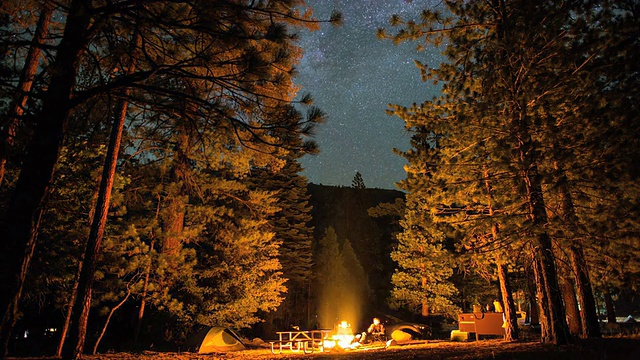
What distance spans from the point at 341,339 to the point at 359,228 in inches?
1805

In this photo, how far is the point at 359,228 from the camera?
58.9 metres

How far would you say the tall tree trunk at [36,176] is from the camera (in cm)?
457

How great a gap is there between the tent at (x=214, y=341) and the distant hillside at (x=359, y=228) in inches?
1256

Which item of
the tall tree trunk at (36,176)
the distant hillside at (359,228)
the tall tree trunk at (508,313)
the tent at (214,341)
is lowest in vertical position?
the tent at (214,341)

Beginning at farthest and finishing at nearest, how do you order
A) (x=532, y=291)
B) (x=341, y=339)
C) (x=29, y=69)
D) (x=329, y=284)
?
1. (x=329, y=284)
2. (x=532, y=291)
3. (x=341, y=339)
4. (x=29, y=69)

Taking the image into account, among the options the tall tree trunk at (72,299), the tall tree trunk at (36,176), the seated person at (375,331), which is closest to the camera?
the tall tree trunk at (36,176)

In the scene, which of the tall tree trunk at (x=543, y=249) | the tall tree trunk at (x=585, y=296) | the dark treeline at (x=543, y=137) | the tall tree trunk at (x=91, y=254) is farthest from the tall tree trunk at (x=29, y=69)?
the tall tree trunk at (x=585, y=296)

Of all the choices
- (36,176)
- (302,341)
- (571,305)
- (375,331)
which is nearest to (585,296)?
(571,305)

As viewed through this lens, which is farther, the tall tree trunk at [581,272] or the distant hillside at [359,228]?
the distant hillside at [359,228]

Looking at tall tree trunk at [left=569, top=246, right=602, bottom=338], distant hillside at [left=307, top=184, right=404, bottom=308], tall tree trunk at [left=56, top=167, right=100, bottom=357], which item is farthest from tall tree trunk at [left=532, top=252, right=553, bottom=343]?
distant hillside at [left=307, top=184, right=404, bottom=308]

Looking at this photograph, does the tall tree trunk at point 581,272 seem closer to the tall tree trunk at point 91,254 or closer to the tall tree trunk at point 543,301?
the tall tree trunk at point 543,301

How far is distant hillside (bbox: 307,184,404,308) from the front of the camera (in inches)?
2119

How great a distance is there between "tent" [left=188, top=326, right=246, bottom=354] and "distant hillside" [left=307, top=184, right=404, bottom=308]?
3191cm

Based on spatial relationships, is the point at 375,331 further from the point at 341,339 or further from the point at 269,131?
the point at 269,131
